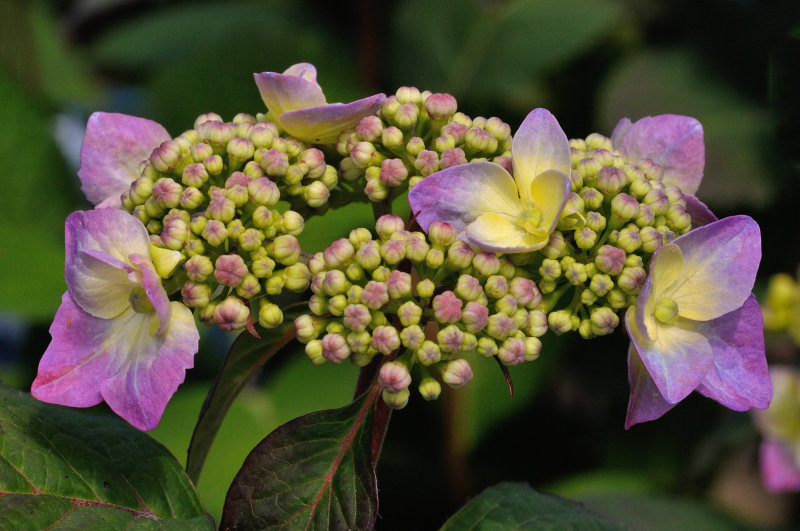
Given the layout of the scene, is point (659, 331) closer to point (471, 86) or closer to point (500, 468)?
point (500, 468)

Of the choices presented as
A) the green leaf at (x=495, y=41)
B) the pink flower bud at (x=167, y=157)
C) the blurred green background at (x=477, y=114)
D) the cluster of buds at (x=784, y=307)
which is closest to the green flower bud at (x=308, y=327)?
the pink flower bud at (x=167, y=157)

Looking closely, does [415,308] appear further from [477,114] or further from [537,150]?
[477,114]

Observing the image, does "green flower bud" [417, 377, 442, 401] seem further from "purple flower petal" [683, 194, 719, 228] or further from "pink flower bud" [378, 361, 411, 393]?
"purple flower petal" [683, 194, 719, 228]

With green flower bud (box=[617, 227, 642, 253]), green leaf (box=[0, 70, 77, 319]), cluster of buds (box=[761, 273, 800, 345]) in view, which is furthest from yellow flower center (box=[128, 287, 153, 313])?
cluster of buds (box=[761, 273, 800, 345])

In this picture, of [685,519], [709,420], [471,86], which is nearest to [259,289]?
[685,519]

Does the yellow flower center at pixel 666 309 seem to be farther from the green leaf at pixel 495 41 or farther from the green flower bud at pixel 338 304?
the green leaf at pixel 495 41

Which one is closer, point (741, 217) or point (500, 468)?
point (741, 217)
